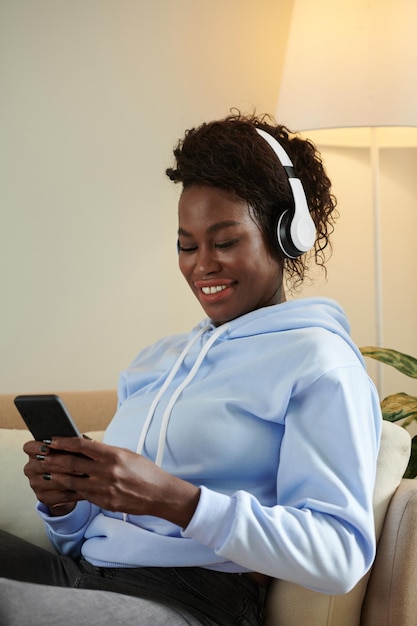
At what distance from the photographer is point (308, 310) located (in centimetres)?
137

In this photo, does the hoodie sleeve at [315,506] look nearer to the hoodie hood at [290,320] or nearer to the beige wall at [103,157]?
the hoodie hood at [290,320]

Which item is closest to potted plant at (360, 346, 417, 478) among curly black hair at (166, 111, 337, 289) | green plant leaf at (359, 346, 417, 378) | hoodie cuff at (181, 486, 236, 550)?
green plant leaf at (359, 346, 417, 378)

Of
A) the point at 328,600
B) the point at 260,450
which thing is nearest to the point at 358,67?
the point at 260,450

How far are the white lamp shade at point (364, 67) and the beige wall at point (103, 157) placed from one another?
16.0 inches

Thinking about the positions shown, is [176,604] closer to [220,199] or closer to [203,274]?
[203,274]

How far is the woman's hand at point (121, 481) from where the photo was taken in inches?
41.7

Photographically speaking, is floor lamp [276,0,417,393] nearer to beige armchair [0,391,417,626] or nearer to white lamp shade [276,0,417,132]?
white lamp shade [276,0,417,132]

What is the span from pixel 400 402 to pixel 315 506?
89cm

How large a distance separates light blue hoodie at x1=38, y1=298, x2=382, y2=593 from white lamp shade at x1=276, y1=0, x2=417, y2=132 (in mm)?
843

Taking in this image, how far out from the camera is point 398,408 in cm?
193

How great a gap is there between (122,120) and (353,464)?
4.96ft

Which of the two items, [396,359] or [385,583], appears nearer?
A: [385,583]

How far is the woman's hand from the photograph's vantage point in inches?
41.7

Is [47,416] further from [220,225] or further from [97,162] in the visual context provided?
[97,162]
